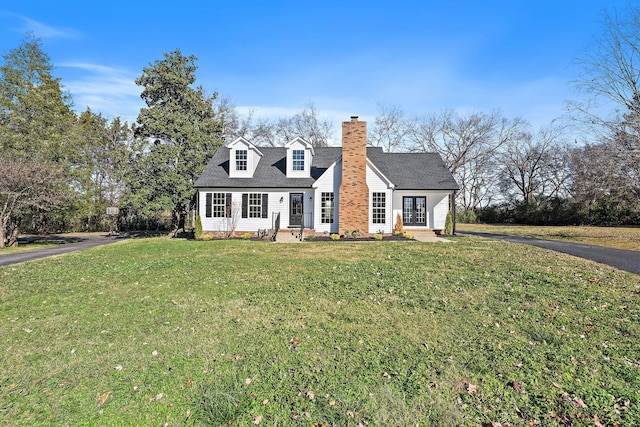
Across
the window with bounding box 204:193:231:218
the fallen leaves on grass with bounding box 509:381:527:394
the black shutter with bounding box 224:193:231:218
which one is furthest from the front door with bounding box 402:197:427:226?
the fallen leaves on grass with bounding box 509:381:527:394

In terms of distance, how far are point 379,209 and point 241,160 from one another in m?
9.06

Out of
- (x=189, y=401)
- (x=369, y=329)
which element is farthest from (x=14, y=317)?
(x=369, y=329)

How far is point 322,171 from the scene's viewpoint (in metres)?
20.2

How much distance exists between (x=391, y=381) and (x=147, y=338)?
3516 mm

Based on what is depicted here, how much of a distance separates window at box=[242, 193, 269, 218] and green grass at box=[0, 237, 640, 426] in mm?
10597

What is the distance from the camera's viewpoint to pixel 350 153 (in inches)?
689

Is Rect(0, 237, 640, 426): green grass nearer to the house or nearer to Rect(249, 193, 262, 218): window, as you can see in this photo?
the house

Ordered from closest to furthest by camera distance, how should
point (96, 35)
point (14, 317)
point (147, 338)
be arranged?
point (147, 338), point (14, 317), point (96, 35)

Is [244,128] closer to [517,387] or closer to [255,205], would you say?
[255,205]

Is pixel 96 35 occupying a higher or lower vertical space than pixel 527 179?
higher

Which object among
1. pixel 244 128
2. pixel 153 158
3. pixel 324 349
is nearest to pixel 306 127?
pixel 244 128

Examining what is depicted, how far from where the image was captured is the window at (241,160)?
19672 mm

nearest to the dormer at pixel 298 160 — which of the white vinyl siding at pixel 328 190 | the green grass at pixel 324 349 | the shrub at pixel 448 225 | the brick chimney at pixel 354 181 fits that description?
the white vinyl siding at pixel 328 190

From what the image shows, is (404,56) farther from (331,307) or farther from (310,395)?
(310,395)
